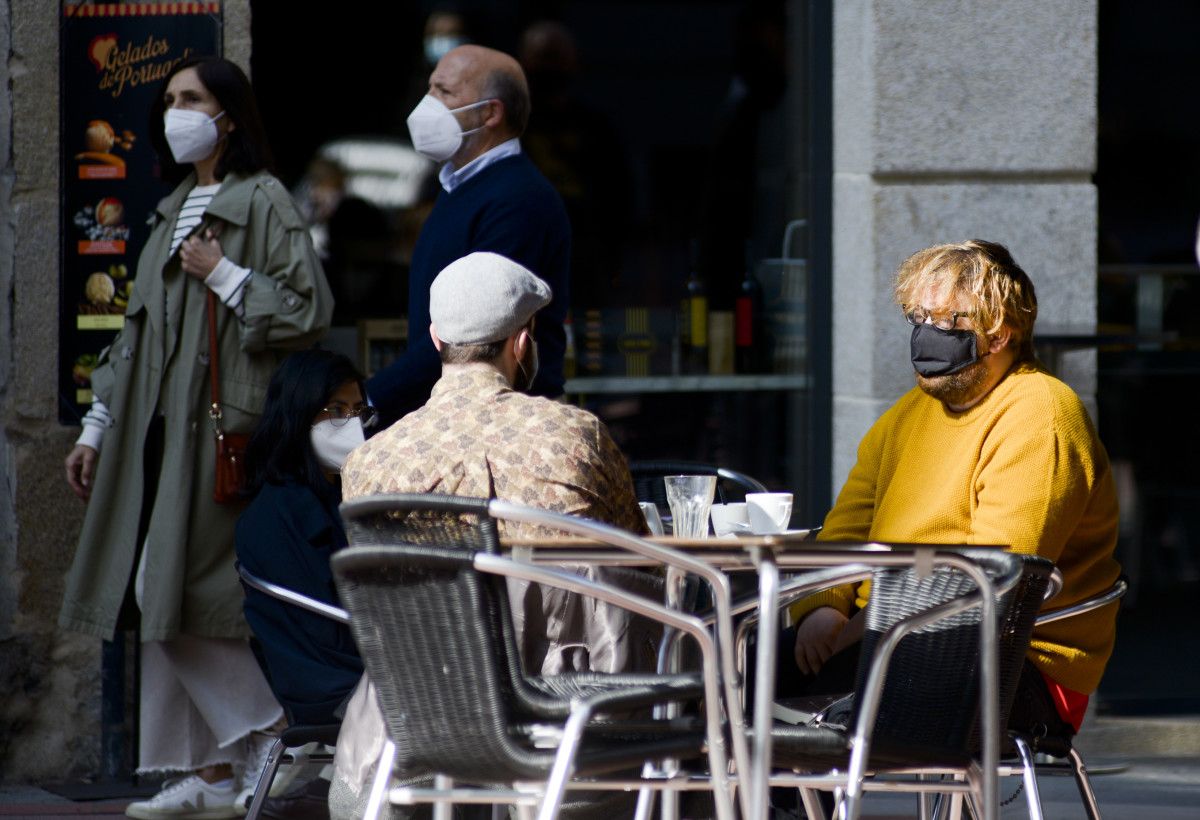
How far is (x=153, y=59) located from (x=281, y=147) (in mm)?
668

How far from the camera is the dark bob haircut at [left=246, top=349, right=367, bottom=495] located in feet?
14.0

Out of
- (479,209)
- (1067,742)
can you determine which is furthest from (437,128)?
(1067,742)

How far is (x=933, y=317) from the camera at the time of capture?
364 cm

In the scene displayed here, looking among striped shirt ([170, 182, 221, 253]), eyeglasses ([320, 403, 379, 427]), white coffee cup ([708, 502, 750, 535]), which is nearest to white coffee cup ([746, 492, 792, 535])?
white coffee cup ([708, 502, 750, 535])

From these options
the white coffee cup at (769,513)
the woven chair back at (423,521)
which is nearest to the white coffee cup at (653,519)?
the white coffee cup at (769,513)

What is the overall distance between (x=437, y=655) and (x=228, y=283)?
235 centimetres

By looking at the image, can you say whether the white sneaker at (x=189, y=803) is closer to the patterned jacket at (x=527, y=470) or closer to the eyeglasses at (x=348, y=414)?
the eyeglasses at (x=348, y=414)

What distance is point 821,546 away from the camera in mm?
2734

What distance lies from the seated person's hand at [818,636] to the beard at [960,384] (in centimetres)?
52

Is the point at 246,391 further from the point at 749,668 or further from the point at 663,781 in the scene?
the point at 663,781

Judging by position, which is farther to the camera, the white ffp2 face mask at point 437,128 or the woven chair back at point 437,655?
the white ffp2 face mask at point 437,128

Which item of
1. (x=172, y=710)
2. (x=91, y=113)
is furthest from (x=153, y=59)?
(x=172, y=710)

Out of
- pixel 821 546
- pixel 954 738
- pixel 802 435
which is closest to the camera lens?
pixel 821 546

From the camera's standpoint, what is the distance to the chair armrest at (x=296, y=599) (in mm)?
3666
